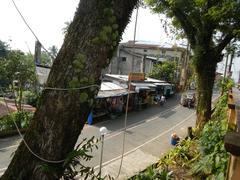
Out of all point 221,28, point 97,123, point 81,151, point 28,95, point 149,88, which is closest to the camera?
point 81,151

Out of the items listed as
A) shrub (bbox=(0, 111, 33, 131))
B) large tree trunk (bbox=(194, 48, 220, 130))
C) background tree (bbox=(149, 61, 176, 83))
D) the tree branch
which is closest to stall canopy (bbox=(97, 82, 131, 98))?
shrub (bbox=(0, 111, 33, 131))

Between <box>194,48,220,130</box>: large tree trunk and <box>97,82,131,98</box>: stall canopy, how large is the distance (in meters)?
8.12

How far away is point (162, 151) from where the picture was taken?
618 inches

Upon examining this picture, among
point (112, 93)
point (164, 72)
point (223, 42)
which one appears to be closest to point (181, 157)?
point (223, 42)

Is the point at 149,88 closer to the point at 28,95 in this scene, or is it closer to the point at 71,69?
the point at 28,95

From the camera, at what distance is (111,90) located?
78.3 feet

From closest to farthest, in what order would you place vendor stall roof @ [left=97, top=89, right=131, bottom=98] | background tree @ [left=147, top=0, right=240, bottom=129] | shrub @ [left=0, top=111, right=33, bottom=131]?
1. background tree @ [left=147, top=0, right=240, bottom=129]
2. shrub @ [left=0, top=111, right=33, bottom=131]
3. vendor stall roof @ [left=97, top=89, right=131, bottom=98]

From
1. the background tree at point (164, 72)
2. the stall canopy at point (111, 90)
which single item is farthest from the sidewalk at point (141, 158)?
the background tree at point (164, 72)

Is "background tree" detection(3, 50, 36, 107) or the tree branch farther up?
the tree branch

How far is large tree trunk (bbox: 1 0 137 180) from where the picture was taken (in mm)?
2627

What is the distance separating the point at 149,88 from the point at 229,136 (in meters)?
27.6

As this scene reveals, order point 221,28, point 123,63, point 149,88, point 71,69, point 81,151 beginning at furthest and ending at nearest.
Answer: point 123,63
point 149,88
point 221,28
point 81,151
point 71,69

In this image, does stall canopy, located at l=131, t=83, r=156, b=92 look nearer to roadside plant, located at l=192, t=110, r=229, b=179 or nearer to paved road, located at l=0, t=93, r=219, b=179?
paved road, located at l=0, t=93, r=219, b=179

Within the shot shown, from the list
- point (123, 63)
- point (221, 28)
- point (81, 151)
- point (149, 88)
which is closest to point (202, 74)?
point (221, 28)
